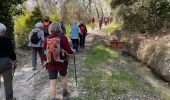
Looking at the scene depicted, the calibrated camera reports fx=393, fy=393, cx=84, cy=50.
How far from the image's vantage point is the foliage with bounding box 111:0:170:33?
28.3 meters

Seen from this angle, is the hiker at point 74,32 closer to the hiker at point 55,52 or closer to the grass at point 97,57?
the grass at point 97,57

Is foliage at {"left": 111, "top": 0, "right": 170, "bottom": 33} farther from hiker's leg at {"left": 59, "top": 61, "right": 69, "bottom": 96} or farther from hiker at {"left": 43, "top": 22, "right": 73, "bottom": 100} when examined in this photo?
hiker at {"left": 43, "top": 22, "right": 73, "bottom": 100}

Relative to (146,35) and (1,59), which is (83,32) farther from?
(1,59)

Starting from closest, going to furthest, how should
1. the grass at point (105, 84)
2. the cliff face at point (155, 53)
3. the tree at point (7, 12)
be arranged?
the grass at point (105, 84)
the cliff face at point (155, 53)
the tree at point (7, 12)

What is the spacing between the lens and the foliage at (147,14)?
2830 cm

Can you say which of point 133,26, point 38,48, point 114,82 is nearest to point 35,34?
point 38,48

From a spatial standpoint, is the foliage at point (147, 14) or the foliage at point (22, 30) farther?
the foliage at point (147, 14)

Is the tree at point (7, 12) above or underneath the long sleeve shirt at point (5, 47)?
above

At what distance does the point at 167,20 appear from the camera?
28.4m

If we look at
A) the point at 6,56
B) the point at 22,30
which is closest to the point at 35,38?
the point at 6,56

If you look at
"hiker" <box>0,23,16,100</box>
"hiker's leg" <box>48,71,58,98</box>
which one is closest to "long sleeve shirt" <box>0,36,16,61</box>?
"hiker" <box>0,23,16,100</box>

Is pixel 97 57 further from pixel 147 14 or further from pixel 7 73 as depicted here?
pixel 7 73

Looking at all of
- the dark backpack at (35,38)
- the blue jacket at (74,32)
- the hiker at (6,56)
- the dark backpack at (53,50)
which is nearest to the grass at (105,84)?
the dark backpack at (53,50)

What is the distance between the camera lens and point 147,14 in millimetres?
29562
